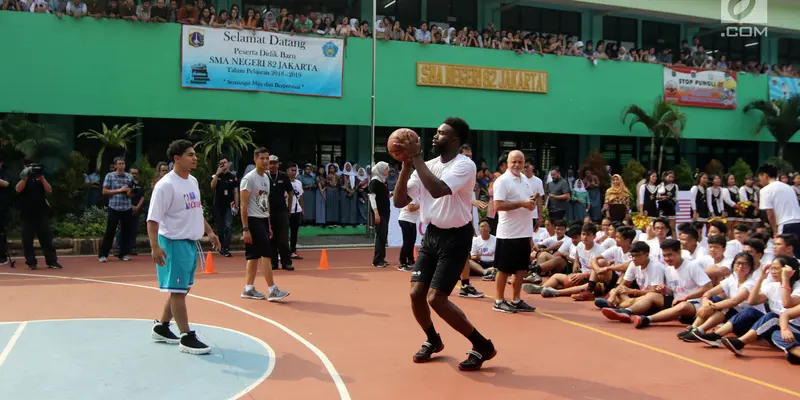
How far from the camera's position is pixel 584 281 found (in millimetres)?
10086

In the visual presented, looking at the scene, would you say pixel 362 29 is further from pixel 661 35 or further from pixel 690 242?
pixel 661 35

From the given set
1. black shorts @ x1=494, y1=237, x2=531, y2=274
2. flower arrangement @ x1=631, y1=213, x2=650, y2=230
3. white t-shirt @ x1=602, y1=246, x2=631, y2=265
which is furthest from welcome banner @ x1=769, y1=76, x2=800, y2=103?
black shorts @ x1=494, y1=237, x2=531, y2=274

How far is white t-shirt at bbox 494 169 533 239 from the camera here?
8.43 m

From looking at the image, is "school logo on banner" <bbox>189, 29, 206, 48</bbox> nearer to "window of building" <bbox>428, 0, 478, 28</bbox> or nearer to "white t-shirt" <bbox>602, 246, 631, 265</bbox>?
"window of building" <bbox>428, 0, 478, 28</bbox>

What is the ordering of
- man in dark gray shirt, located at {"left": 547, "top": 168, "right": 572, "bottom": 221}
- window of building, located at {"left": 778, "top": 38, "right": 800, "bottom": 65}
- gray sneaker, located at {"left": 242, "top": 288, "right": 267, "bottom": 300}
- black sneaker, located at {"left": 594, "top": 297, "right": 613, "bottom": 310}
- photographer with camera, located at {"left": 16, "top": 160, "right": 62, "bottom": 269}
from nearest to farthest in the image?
black sneaker, located at {"left": 594, "top": 297, "right": 613, "bottom": 310} → gray sneaker, located at {"left": 242, "top": 288, "right": 267, "bottom": 300} → photographer with camera, located at {"left": 16, "top": 160, "right": 62, "bottom": 269} → man in dark gray shirt, located at {"left": 547, "top": 168, "right": 572, "bottom": 221} → window of building, located at {"left": 778, "top": 38, "right": 800, "bottom": 65}

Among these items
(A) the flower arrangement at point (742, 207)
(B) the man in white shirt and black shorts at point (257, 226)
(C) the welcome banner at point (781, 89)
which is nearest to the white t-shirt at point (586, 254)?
(B) the man in white shirt and black shorts at point (257, 226)

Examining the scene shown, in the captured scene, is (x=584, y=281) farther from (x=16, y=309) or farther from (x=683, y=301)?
(x=16, y=309)

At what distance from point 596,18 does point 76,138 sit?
18224mm

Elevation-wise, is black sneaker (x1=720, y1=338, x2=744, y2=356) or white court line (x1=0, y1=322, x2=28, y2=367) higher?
black sneaker (x1=720, y1=338, x2=744, y2=356)

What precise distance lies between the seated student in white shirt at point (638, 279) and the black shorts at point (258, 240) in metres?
4.34

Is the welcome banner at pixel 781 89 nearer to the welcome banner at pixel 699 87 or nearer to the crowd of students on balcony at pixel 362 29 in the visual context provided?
the crowd of students on balcony at pixel 362 29

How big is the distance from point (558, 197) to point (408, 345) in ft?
32.7

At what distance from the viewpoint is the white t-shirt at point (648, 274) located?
8445mm

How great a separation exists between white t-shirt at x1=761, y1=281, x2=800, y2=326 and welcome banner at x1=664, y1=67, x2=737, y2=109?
17934 millimetres
